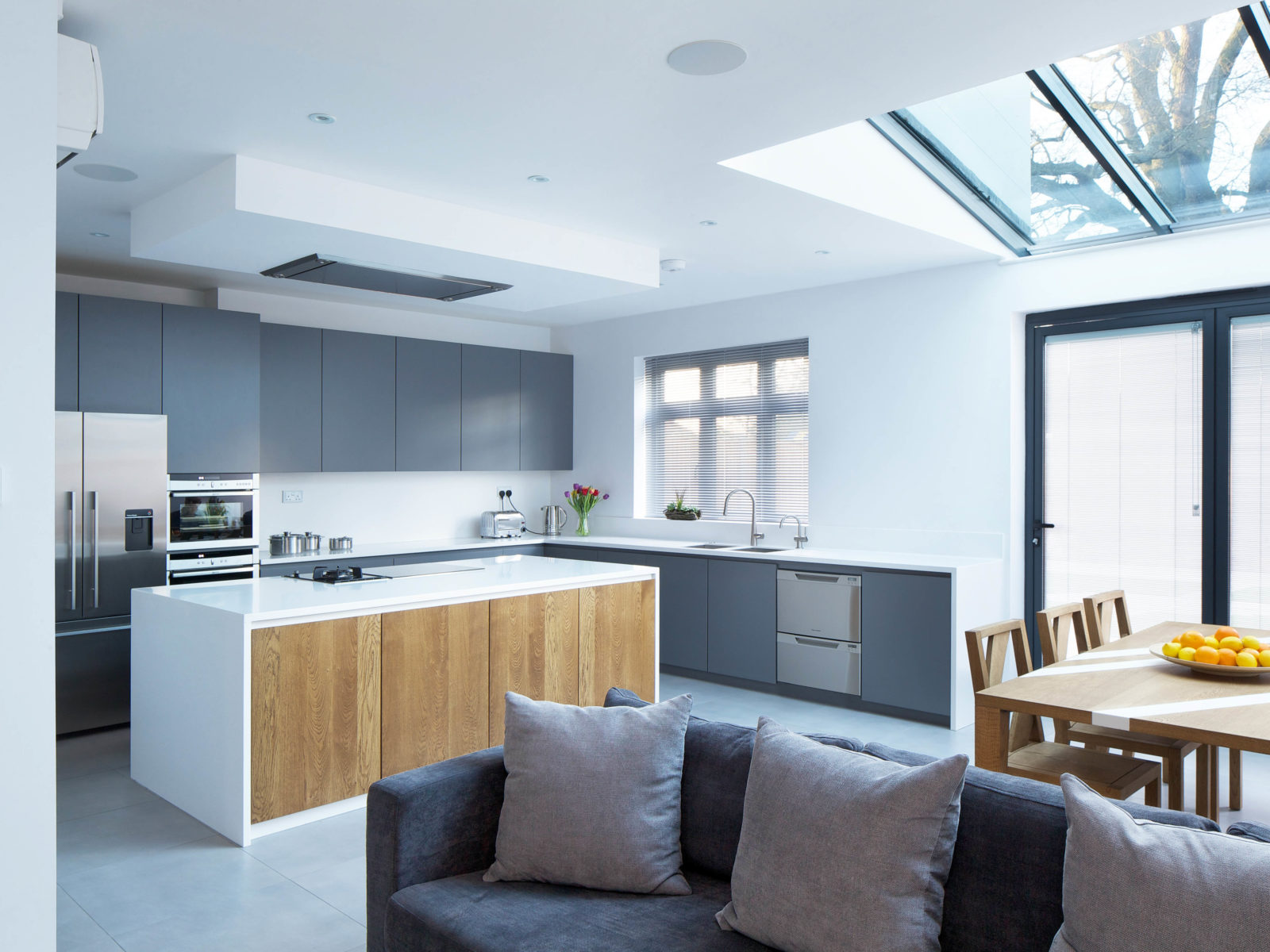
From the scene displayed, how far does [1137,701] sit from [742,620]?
318 centimetres

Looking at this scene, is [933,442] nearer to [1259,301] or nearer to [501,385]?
[1259,301]

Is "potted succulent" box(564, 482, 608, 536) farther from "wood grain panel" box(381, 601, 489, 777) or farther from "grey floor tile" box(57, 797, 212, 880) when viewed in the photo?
"grey floor tile" box(57, 797, 212, 880)

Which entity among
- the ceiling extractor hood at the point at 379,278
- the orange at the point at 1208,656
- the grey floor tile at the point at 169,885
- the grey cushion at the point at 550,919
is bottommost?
the grey floor tile at the point at 169,885

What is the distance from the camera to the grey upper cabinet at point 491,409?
6602mm

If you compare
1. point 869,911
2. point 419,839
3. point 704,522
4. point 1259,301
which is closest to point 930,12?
point 869,911

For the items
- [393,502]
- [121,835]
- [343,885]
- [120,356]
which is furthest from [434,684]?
[393,502]

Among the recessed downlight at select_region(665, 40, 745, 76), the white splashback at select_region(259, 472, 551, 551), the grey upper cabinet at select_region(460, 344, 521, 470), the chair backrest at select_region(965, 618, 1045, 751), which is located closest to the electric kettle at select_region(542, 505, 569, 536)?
the white splashback at select_region(259, 472, 551, 551)

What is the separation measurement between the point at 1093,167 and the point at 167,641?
4463 mm

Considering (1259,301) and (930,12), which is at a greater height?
(930,12)

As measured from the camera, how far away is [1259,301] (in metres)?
4.20

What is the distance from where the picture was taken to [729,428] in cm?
653

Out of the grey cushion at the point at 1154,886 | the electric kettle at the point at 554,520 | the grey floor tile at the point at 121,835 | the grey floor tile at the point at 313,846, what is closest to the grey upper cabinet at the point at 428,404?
the electric kettle at the point at 554,520

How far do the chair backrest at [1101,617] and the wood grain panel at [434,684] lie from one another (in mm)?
2456

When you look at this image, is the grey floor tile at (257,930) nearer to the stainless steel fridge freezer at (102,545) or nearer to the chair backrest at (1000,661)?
the chair backrest at (1000,661)
